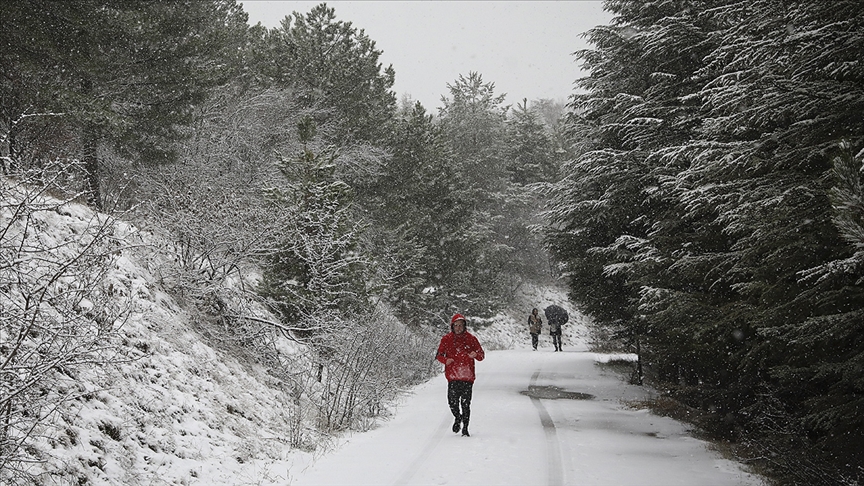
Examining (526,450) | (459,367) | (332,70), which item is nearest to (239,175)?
(332,70)

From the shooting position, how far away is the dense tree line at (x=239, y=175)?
9891mm

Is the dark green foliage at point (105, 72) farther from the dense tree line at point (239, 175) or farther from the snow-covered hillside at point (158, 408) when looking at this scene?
the snow-covered hillside at point (158, 408)

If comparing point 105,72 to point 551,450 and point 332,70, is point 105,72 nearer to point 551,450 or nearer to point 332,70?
point 332,70

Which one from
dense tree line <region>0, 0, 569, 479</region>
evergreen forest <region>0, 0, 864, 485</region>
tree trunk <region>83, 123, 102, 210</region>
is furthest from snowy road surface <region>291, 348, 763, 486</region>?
tree trunk <region>83, 123, 102, 210</region>

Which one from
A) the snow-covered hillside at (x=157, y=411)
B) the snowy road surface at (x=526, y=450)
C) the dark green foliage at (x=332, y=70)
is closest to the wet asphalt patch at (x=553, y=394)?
the snowy road surface at (x=526, y=450)

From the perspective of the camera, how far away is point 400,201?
24906 millimetres

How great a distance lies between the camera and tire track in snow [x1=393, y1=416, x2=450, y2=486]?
6.62 m

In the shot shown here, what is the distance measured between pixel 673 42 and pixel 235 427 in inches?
420

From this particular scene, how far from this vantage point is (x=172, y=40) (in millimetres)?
14258

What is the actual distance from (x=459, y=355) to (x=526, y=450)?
1.81 m

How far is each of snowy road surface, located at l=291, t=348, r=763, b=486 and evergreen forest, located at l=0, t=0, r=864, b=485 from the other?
0.73m

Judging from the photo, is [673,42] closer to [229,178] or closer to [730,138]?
[730,138]

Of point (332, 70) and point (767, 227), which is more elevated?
point (332, 70)

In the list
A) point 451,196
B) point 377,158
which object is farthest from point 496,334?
point 377,158
